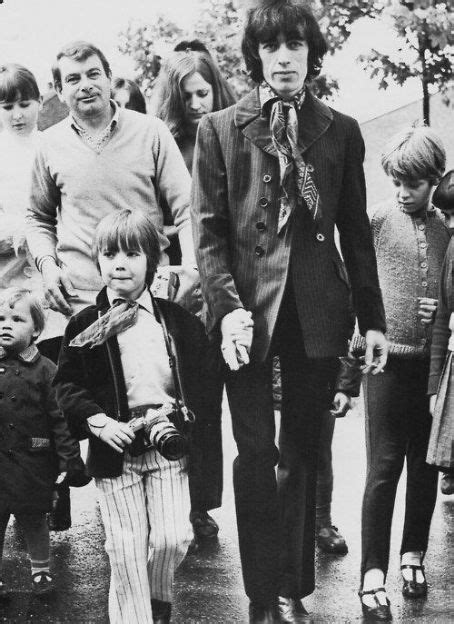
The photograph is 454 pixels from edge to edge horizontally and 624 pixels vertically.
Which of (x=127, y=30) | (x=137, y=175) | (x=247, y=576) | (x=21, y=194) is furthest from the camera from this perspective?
(x=127, y=30)

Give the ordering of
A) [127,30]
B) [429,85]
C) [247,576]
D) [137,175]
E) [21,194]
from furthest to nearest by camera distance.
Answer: [127,30] < [429,85] < [21,194] < [137,175] < [247,576]

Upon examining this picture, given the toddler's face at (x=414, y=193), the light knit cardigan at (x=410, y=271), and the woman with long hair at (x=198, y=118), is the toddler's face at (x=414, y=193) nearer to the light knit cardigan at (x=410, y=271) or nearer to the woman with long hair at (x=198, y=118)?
the light knit cardigan at (x=410, y=271)

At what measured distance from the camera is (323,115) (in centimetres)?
395

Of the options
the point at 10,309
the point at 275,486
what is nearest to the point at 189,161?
the point at 10,309

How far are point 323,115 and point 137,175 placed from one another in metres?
0.99

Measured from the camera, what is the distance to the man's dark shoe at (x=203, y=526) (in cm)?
536

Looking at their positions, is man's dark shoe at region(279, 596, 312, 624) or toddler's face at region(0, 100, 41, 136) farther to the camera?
toddler's face at region(0, 100, 41, 136)

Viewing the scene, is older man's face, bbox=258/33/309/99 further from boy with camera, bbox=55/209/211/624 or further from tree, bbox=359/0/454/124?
tree, bbox=359/0/454/124

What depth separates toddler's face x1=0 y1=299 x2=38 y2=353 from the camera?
4.74 metres

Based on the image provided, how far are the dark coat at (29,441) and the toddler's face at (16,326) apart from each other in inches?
3.5

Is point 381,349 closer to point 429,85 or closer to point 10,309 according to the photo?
point 10,309

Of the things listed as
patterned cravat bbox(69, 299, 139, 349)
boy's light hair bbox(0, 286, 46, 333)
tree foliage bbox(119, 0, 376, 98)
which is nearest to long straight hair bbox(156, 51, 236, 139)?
boy's light hair bbox(0, 286, 46, 333)

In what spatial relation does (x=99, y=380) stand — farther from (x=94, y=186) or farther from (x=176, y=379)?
(x=94, y=186)

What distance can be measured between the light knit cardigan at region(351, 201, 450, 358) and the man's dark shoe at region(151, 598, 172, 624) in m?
1.41
